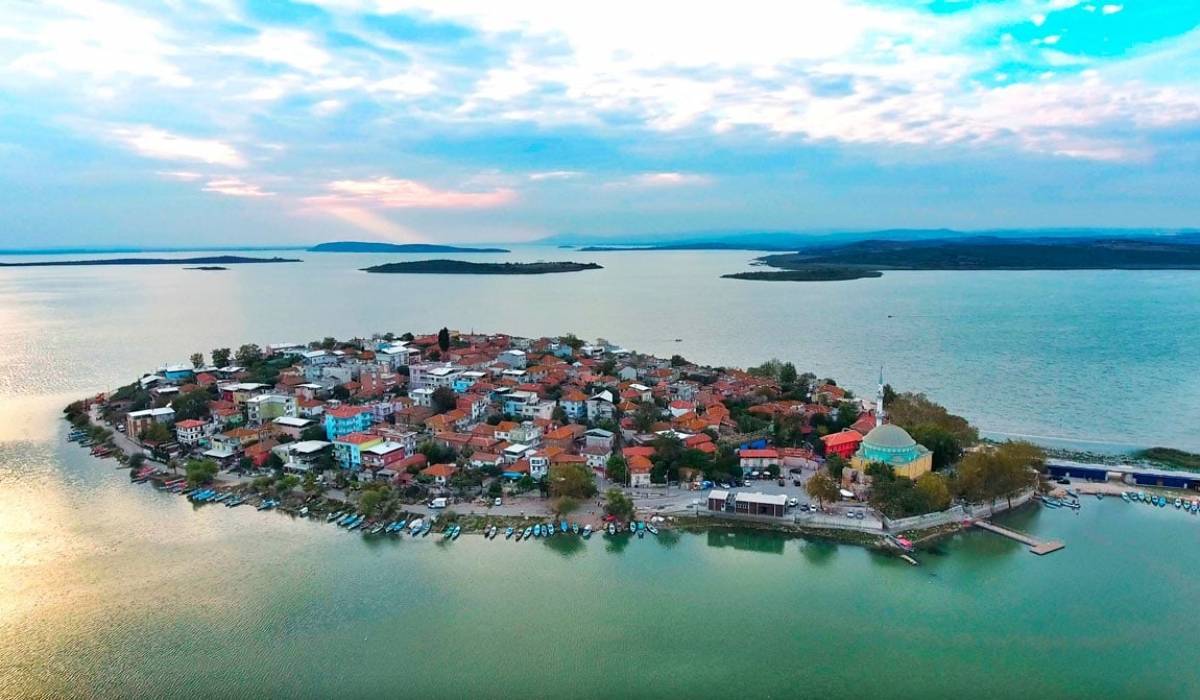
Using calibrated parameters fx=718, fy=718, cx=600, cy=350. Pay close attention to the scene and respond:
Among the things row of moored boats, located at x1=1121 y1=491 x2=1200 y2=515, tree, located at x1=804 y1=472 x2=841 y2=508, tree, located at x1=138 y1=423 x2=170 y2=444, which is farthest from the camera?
tree, located at x1=138 y1=423 x2=170 y2=444

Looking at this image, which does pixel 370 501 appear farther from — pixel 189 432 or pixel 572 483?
pixel 189 432

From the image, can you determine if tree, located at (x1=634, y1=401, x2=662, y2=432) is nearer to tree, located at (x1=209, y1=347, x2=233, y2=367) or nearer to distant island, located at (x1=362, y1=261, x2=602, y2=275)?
tree, located at (x1=209, y1=347, x2=233, y2=367)

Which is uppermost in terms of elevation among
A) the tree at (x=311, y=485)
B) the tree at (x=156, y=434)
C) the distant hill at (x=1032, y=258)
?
the distant hill at (x=1032, y=258)

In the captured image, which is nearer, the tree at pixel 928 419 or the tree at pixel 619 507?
the tree at pixel 619 507

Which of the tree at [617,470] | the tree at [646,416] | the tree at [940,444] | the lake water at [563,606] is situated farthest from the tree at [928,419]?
the tree at [617,470]

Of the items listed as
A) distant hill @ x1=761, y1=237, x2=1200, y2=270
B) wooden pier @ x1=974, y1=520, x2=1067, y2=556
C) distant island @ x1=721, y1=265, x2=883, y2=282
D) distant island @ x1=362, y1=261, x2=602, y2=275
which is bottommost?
wooden pier @ x1=974, y1=520, x2=1067, y2=556

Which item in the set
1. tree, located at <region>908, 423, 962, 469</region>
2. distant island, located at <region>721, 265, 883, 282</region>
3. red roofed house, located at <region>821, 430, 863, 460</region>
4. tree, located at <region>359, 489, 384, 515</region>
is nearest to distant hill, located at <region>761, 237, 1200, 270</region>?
distant island, located at <region>721, 265, 883, 282</region>

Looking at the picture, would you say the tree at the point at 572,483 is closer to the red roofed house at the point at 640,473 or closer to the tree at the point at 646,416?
the red roofed house at the point at 640,473
